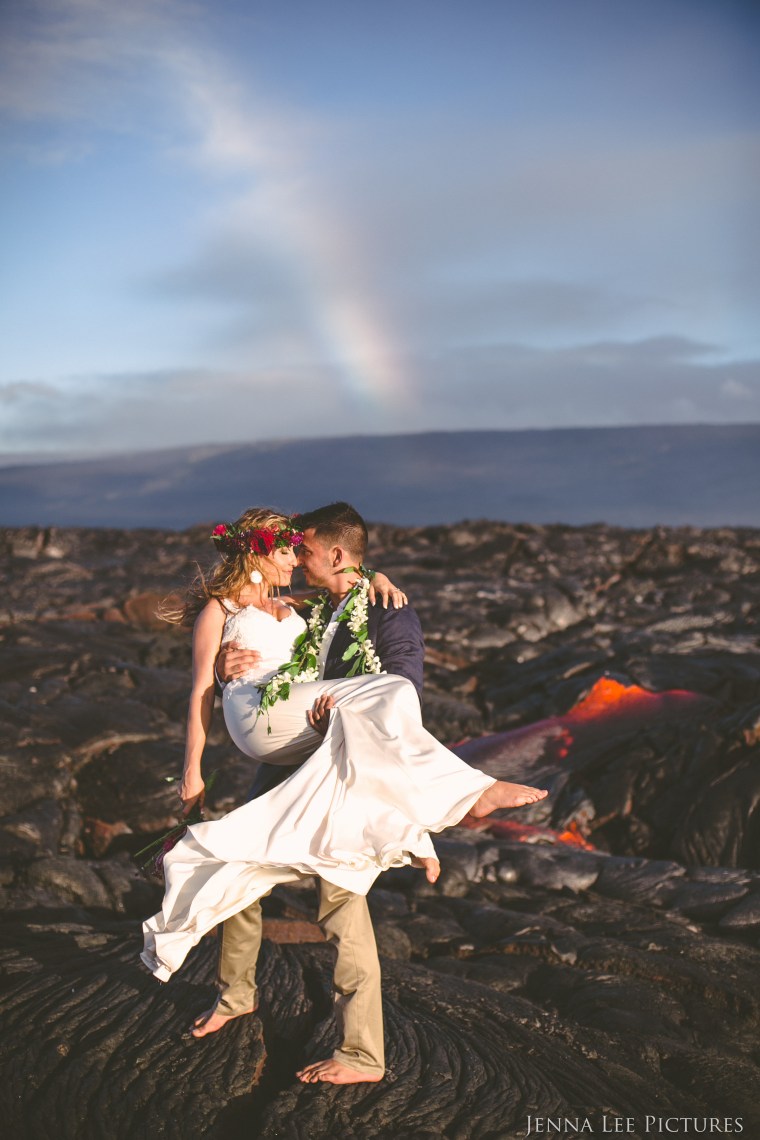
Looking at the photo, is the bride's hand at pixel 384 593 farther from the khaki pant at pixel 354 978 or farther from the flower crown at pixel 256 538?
the khaki pant at pixel 354 978

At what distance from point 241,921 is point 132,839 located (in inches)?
228

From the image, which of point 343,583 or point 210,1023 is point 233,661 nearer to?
point 343,583

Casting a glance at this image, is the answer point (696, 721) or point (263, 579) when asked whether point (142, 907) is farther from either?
point (696, 721)

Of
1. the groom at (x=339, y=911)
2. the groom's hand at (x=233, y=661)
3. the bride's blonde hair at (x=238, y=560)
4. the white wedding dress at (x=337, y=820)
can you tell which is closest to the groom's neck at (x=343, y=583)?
the groom at (x=339, y=911)

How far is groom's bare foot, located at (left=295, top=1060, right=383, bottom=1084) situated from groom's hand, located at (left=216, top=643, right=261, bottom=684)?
6.06ft

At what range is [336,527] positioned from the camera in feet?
18.6

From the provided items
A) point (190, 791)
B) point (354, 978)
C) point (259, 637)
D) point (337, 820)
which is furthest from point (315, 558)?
point (354, 978)

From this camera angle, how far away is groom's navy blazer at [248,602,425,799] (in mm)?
5414

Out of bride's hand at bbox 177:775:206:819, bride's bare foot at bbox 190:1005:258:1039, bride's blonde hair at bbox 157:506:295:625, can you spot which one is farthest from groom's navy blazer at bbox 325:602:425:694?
bride's bare foot at bbox 190:1005:258:1039

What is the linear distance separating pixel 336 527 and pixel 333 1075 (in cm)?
261

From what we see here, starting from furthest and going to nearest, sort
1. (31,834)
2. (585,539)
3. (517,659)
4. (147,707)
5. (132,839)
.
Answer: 1. (585,539)
2. (517,659)
3. (147,707)
4. (132,839)
5. (31,834)

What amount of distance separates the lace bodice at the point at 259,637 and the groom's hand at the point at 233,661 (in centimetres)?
2

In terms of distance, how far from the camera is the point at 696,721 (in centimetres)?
1166

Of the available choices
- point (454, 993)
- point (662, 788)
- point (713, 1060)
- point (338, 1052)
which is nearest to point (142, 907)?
point (454, 993)
